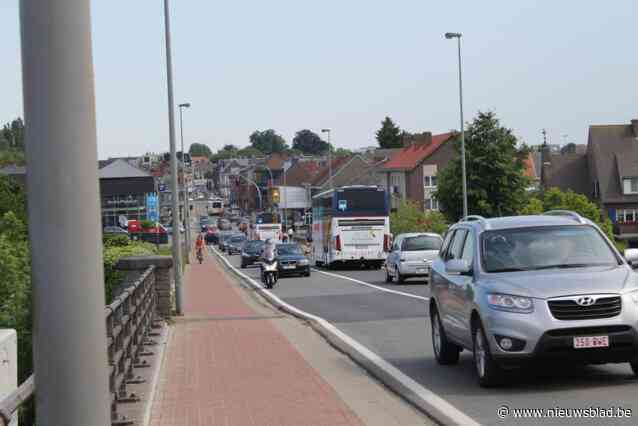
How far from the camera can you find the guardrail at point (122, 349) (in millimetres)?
4453

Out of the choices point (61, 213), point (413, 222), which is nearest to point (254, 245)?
point (413, 222)

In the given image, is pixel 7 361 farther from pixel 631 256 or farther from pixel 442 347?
pixel 442 347

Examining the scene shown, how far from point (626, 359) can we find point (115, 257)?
1313cm

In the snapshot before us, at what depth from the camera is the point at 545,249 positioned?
11219mm

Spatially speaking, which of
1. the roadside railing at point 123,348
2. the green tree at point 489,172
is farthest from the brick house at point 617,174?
the roadside railing at point 123,348

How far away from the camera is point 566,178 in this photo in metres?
109

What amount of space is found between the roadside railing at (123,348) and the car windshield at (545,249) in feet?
11.9

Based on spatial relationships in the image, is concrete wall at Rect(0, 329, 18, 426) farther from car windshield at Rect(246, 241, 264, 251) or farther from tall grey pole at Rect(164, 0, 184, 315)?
car windshield at Rect(246, 241, 264, 251)

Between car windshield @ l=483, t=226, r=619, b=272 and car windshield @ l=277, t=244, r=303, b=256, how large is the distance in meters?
33.8

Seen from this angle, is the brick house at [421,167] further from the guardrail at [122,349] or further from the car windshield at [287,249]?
the guardrail at [122,349]

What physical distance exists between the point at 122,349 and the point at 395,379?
3.08 meters

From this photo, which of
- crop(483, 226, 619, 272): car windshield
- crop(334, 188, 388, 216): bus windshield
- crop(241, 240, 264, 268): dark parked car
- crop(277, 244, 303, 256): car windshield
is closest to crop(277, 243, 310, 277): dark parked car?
crop(277, 244, 303, 256): car windshield

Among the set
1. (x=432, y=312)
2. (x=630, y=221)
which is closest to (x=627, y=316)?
(x=432, y=312)

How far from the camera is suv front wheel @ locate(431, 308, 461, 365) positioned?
12.6 metres
